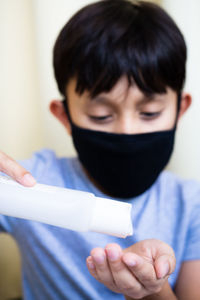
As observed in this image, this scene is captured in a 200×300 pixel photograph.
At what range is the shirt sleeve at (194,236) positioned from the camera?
0.75 metres

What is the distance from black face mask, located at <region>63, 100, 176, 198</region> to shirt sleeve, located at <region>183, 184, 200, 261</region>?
0.50 feet

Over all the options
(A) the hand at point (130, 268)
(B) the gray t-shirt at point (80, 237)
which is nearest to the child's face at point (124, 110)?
(B) the gray t-shirt at point (80, 237)

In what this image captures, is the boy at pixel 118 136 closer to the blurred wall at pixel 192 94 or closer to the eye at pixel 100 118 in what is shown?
the eye at pixel 100 118

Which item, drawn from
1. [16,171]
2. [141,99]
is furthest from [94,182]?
[16,171]

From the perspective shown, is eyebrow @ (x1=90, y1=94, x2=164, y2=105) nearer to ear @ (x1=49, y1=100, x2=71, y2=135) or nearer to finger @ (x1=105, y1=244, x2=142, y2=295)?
ear @ (x1=49, y1=100, x2=71, y2=135)

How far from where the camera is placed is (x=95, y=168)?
73 centimetres

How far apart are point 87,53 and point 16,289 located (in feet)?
2.81

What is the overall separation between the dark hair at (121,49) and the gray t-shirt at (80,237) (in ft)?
0.84

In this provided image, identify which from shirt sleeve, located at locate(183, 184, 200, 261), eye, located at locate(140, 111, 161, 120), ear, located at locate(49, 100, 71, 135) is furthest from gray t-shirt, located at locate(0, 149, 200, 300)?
eye, located at locate(140, 111, 161, 120)

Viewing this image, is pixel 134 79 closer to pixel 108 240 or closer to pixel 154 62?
pixel 154 62

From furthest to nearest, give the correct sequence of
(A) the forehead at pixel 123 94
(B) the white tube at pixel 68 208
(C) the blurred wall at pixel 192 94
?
(C) the blurred wall at pixel 192 94
(A) the forehead at pixel 123 94
(B) the white tube at pixel 68 208

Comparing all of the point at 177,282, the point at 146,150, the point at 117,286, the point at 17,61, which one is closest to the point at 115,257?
the point at 117,286

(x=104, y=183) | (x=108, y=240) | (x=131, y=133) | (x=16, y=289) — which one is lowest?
(x=16, y=289)

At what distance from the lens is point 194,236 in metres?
0.77
